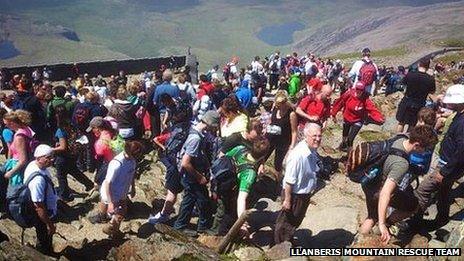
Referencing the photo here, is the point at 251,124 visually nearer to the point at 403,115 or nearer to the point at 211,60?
the point at 403,115

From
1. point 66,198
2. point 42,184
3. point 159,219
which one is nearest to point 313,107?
point 159,219

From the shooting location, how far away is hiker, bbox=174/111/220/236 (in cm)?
706

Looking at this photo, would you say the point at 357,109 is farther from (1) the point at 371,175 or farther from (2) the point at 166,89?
(2) the point at 166,89

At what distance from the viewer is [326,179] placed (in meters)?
10.4

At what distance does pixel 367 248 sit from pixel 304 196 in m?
1.15

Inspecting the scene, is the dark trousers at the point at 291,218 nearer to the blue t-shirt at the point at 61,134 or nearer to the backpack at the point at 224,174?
the backpack at the point at 224,174

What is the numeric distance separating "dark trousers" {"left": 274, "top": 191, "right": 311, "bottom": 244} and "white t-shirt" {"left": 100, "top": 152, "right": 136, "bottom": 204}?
2574mm

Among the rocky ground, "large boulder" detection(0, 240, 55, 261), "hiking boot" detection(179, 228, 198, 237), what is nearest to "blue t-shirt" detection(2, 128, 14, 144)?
the rocky ground

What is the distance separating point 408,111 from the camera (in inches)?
387

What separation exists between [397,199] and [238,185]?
2.43 m

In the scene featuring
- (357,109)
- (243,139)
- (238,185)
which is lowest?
(238,185)

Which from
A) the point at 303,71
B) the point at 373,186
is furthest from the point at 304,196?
the point at 303,71

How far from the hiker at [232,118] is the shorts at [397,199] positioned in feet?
7.67

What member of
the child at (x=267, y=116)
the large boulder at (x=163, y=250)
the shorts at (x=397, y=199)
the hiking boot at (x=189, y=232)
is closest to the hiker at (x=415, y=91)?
the child at (x=267, y=116)
